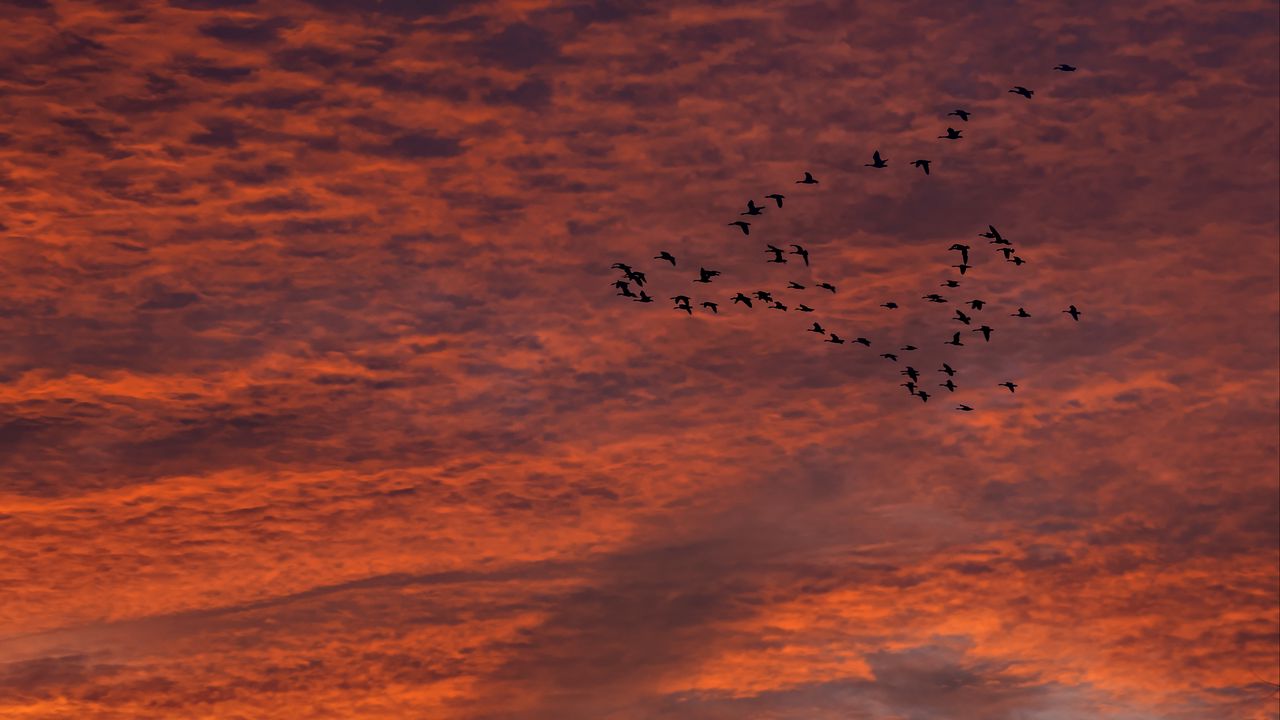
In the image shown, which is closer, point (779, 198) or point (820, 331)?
point (779, 198)

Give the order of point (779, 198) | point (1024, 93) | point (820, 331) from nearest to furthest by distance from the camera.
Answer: point (1024, 93), point (779, 198), point (820, 331)

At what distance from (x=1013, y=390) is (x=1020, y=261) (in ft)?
35.4

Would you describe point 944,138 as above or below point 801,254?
above

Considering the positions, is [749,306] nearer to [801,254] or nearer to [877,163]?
[801,254]

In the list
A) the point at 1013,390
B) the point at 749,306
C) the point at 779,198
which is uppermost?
the point at 779,198

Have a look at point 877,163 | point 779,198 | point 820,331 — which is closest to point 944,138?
point 877,163

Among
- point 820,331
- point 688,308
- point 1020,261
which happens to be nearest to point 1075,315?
point 1020,261

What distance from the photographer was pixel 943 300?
104 m

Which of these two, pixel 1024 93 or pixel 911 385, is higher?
pixel 1024 93

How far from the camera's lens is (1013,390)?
109 m

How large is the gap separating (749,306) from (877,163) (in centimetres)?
1284

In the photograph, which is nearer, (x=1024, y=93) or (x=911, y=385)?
(x=1024, y=93)

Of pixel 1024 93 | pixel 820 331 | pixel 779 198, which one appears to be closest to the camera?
pixel 1024 93

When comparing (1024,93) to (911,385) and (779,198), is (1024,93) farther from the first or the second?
(911,385)
